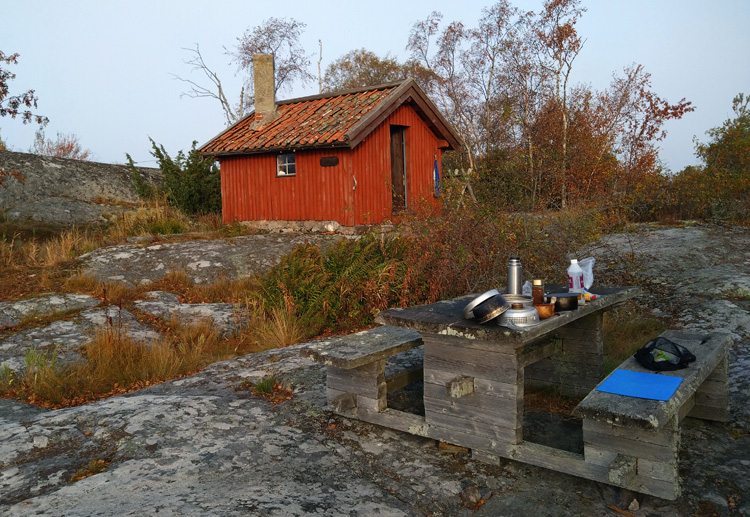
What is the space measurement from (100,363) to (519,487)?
4078mm

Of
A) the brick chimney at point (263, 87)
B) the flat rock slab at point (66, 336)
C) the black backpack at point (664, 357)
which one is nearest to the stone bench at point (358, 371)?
the black backpack at point (664, 357)

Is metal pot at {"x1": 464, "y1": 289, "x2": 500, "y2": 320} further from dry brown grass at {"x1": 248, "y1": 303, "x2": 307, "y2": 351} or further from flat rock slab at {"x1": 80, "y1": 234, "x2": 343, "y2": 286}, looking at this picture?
flat rock slab at {"x1": 80, "y1": 234, "x2": 343, "y2": 286}

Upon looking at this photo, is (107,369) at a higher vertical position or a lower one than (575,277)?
lower

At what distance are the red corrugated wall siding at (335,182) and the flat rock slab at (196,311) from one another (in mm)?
5160

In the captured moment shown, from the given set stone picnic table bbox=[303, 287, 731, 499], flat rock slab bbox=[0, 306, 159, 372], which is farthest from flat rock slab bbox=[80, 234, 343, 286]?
stone picnic table bbox=[303, 287, 731, 499]

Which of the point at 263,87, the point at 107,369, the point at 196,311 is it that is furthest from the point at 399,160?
the point at 107,369

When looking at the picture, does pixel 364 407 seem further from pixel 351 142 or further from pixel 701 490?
pixel 351 142

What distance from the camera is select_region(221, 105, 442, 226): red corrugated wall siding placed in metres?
13.2

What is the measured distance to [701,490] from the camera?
3172mm

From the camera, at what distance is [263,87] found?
15.3 meters

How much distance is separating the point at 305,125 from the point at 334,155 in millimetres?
1482

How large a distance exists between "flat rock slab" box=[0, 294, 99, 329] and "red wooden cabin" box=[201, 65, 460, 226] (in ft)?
19.8

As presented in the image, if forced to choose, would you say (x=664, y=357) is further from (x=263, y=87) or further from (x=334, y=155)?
(x=263, y=87)

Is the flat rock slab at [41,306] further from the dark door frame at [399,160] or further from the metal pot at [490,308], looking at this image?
the dark door frame at [399,160]
